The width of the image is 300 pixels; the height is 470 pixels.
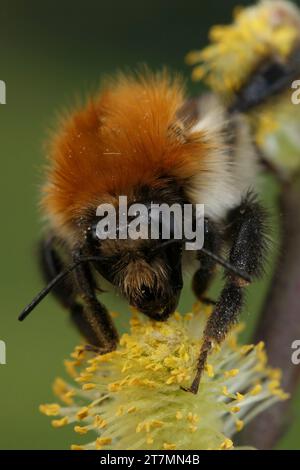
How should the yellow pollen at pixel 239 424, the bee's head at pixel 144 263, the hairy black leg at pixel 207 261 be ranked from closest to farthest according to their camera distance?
the bee's head at pixel 144 263 < the hairy black leg at pixel 207 261 < the yellow pollen at pixel 239 424

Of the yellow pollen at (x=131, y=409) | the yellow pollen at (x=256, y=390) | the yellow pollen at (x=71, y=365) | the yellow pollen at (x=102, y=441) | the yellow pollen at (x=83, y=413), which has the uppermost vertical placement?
the yellow pollen at (x=71, y=365)

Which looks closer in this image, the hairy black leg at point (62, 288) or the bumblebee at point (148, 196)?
the bumblebee at point (148, 196)

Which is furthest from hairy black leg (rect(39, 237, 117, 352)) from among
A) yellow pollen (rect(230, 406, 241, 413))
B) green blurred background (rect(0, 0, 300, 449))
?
green blurred background (rect(0, 0, 300, 449))

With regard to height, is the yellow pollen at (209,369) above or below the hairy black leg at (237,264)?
below

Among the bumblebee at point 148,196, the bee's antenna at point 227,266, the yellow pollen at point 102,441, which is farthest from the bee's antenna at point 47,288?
the yellow pollen at point 102,441

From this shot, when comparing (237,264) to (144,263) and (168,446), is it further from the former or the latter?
(168,446)

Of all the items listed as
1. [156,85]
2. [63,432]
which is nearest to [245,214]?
[156,85]

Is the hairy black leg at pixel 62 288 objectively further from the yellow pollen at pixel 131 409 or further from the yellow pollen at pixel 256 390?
the yellow pollen at pixel 256 390

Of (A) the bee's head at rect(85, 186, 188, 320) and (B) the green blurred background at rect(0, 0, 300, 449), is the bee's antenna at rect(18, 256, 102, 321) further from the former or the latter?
(B) the green blurred background at rect(0, 0, 300, 449)
